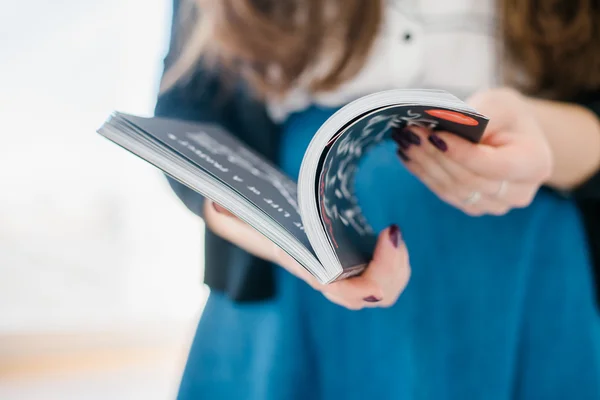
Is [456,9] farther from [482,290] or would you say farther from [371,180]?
[482,290]

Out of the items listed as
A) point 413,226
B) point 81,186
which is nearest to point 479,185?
point 413,226

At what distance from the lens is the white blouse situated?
20.6 inches

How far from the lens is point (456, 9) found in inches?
20.7

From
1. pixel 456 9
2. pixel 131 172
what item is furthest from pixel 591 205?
pixel 131 172

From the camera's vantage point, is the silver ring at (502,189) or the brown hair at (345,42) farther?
the brown hair at (345,42)

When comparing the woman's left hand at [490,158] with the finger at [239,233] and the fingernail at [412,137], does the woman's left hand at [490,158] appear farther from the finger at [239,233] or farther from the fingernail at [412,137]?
the finger at [239,233]

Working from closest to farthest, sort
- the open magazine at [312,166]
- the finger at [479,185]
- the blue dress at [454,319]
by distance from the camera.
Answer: the open magazine at [312,166] → the finger at [479,185] → the blue dress at [454,319]

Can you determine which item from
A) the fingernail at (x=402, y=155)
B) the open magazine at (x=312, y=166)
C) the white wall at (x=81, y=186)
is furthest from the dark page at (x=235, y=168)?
the white wall at (x=81, y=186)

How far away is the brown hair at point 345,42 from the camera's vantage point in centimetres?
53

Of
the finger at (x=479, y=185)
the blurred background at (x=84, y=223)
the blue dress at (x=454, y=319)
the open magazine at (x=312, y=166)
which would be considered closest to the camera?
the open magazine at (x=312, y=166)

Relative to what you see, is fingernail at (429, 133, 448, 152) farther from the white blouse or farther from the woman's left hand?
the white blouse

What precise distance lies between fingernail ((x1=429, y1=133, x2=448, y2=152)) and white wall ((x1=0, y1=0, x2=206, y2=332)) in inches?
40.7

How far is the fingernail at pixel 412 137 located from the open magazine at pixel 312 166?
0.05ft

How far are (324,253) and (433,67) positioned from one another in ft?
1.11
